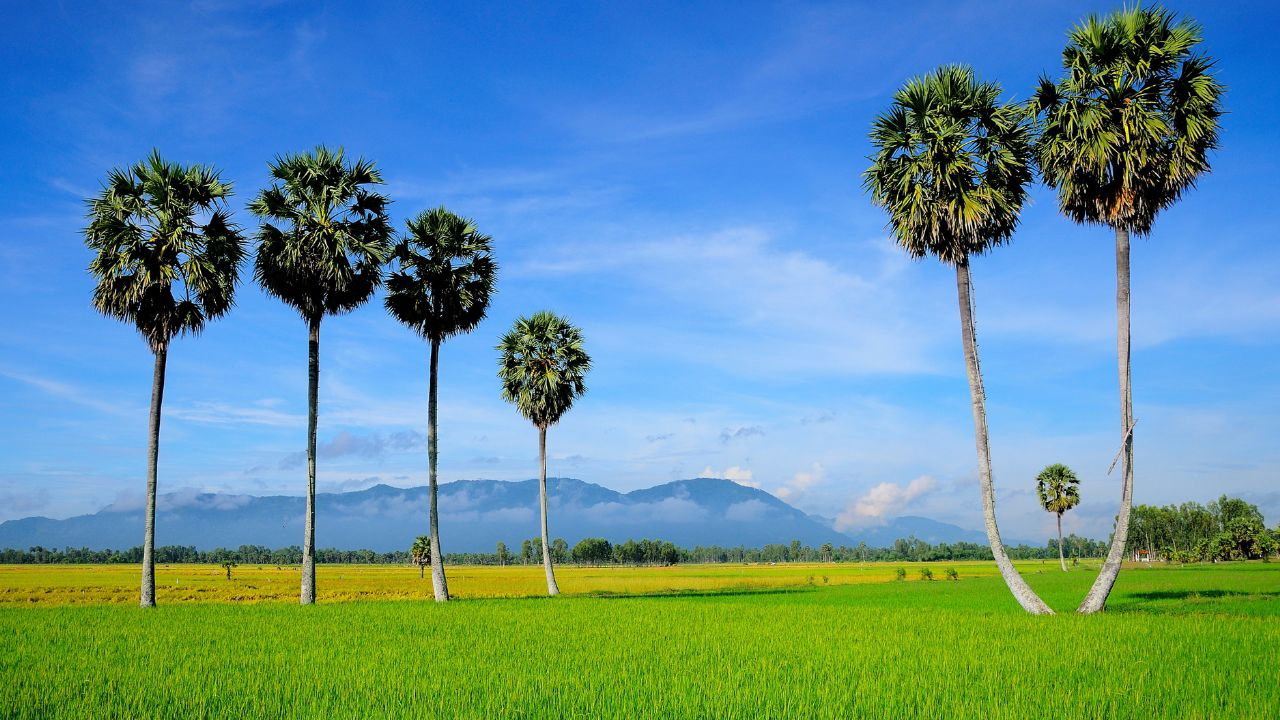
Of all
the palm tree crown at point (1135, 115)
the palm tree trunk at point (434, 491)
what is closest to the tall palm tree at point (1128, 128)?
the palm tree crown at point (1135, 115)

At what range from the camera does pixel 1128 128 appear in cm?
2614

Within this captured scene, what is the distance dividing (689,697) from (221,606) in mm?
25806

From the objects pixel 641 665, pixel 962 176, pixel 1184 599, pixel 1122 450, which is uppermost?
pixel 962 176

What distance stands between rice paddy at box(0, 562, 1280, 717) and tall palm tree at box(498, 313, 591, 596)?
22.9 m

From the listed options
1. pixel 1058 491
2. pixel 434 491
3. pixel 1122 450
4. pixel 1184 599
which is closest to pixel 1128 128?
pixel 1122 450

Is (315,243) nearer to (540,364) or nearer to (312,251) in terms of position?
(312,251)

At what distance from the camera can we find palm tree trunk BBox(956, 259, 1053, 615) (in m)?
26.8

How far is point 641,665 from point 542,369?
35300 mm

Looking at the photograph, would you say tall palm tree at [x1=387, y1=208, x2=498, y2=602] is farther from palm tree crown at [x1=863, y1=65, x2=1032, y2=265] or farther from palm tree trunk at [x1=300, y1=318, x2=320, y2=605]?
palm tree crown at [x1=863, y1=65, x2=1032, y2=265]

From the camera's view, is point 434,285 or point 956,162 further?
point 434,285

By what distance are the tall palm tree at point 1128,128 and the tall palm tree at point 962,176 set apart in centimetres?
198

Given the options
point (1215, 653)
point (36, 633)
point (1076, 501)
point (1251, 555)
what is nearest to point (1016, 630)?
point (1215, 653)

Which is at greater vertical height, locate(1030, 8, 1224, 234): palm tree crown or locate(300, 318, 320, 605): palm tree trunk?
locate(1030, 8, 1224, 234): palm tree crown

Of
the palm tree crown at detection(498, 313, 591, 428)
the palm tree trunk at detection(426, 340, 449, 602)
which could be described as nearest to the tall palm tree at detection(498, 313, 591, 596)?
the palm tree crown at detection(498, 313, 591, 428)
